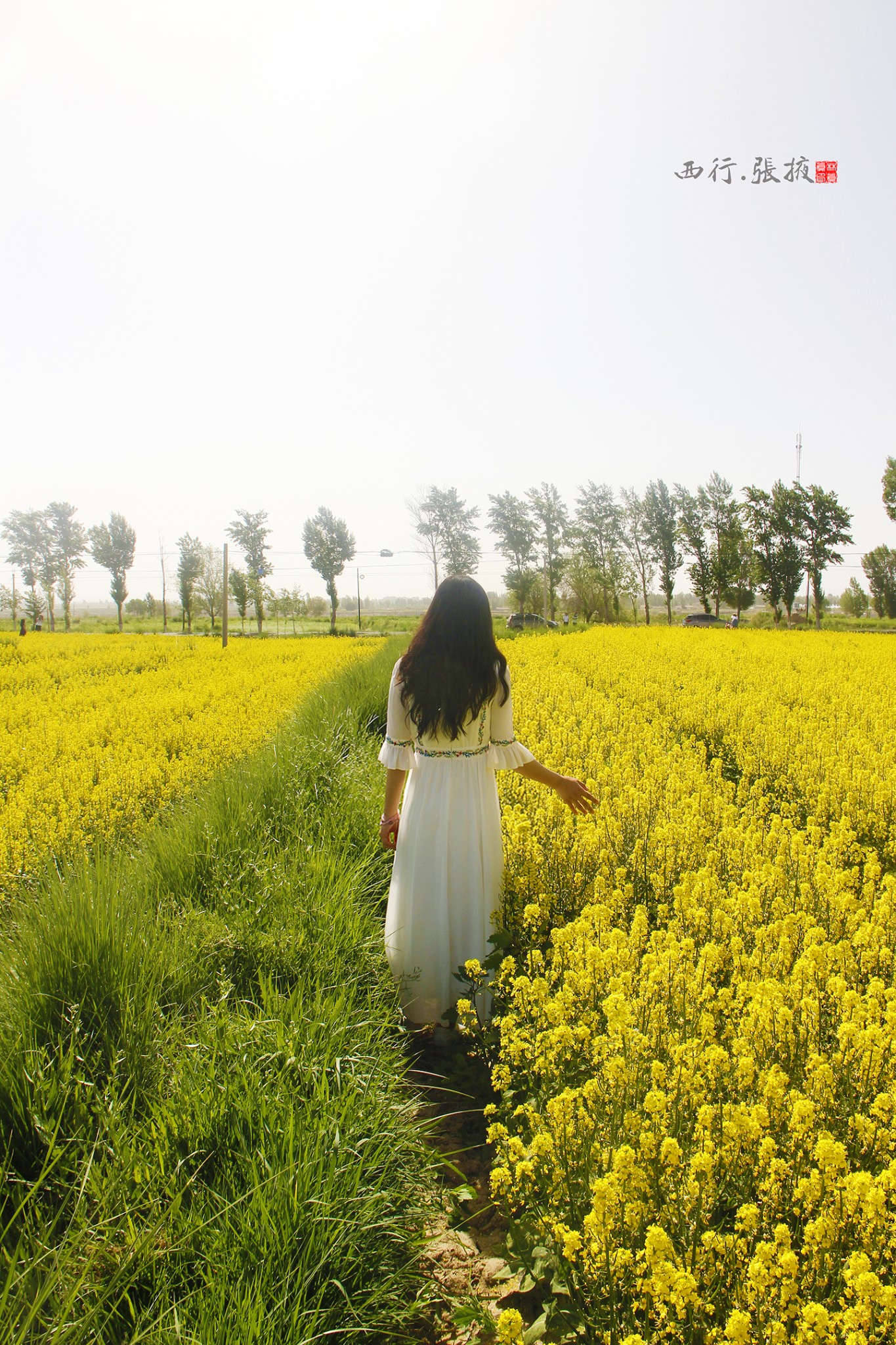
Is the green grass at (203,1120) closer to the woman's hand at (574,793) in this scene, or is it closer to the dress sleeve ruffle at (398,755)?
the dress sleeve ruffle at (398,755)

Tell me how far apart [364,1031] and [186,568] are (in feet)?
172

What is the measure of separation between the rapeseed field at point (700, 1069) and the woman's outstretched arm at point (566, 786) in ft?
1.09

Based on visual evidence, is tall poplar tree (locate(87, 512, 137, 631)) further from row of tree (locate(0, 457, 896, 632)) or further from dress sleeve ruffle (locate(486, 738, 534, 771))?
dress sleeve ruffle (locate(486, 738, 534, 771))

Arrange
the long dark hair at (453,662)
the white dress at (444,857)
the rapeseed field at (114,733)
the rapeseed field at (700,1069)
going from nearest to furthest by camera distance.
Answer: the rapeseed field at (700,1069) → the long dark hair at (453,662) → the white dress at (444,857) → the rapeseed field at (114,733)

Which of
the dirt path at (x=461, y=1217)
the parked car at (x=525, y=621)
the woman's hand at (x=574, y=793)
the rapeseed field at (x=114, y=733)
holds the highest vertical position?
the parked car at (x=525, y=621)

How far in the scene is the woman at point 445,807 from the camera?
2.81 metres

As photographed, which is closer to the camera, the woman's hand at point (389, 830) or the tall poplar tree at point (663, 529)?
the woman's hand at point (389, 830)

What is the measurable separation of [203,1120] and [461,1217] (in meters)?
0.81

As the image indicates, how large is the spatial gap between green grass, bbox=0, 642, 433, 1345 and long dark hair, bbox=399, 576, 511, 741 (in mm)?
1063

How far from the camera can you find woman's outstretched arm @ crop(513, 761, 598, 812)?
288cm

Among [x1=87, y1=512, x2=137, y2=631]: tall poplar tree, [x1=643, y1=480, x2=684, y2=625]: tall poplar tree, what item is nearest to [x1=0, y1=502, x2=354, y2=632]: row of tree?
[x1=87, y1=512, x2=137, y2=631]: tall poplar tree

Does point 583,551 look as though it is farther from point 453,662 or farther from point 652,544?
point 453,662

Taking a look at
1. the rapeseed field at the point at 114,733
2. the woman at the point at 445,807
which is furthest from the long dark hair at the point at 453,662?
the rapeseed field at the point at 114,733

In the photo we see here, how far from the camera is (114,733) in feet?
25.8
